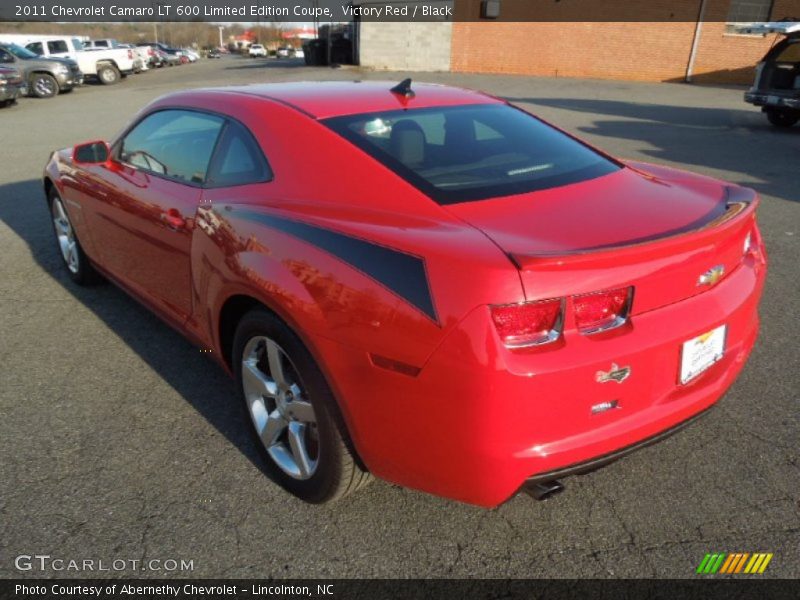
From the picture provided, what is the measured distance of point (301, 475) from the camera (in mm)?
2562

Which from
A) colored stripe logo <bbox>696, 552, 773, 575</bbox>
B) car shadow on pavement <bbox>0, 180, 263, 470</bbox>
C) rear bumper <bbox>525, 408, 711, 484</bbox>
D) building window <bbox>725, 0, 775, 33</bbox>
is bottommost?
car shadow on pavement <bbox>0, 180, 263, 470</bbox>

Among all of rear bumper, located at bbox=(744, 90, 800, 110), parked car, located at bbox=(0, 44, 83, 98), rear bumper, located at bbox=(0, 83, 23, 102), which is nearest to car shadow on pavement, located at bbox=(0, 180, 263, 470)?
rear bumper, located at bbox=(744, 90, 800, 110)

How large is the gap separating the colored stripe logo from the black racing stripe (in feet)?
4.38

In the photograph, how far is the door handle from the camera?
9.93ft

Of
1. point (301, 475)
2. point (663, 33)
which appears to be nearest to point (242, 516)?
point (301, 475)

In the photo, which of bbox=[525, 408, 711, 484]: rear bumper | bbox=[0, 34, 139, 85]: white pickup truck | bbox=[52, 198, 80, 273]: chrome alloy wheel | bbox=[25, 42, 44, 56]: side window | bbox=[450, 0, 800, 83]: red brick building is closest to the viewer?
bbox=[525, 408, 711, 484]: rear bumper

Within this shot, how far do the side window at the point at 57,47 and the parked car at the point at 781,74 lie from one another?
25330 millimetres

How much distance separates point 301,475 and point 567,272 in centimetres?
134

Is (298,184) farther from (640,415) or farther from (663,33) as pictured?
(663,33)

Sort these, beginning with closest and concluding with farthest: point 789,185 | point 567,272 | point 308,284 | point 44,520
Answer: point 567,272 → point 308,284 → point 44,520 → point 789,185

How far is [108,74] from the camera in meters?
27.5

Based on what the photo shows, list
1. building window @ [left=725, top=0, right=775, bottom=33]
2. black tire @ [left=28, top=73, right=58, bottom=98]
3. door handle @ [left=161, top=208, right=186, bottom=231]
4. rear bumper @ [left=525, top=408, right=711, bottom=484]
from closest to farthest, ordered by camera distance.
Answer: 1. rear bumper @ [left=525, top=408, right=711, bottom=484]
2. door handle @ [left=161, top=208, right=186, bottom=231]
3. black tire @ [left=28, top=73, right=58, bottom=98]
4. building window @ [left=725, top=0, right=775, bottom=33]

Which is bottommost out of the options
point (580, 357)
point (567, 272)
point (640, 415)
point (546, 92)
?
point (546, 92)

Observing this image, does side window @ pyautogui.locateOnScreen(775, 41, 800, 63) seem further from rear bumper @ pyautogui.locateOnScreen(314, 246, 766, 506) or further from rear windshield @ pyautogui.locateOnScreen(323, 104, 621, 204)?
rear bumper @ pyautogui.locateOnScreen(314, 246, 766, 506)
